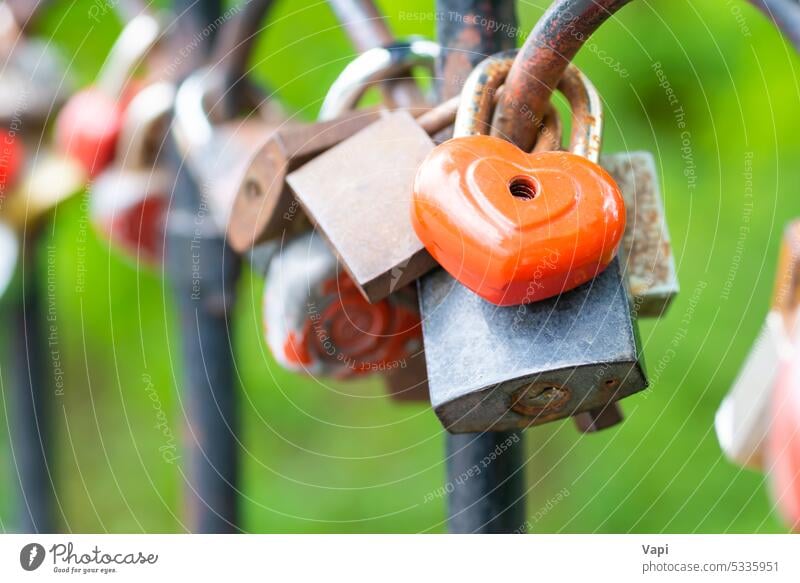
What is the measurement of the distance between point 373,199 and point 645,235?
0.50 feet

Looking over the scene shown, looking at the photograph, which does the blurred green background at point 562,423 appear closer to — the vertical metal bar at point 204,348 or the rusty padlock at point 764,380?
the vertical metal bar at point 204,348

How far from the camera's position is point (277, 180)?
2.12ft

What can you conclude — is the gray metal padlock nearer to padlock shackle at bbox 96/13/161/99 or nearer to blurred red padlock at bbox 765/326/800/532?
padlock shackle at bbox 96/13/161/99

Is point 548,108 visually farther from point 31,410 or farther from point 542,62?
point 31,410

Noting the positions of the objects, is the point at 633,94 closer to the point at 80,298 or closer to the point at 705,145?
the point at 705,145

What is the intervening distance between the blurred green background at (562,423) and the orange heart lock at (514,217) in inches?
31.9

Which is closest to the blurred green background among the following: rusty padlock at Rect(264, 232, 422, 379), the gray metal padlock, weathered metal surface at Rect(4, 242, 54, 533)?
weathered metal surface at Rect(4, 242, 54, 533)

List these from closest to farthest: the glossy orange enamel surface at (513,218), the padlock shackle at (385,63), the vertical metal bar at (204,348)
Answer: the glossy orange enamel surface at (513,218)
the padlock shackle at (385,63)
the vertical metal bar at (204,348)

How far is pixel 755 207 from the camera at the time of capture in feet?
5.28

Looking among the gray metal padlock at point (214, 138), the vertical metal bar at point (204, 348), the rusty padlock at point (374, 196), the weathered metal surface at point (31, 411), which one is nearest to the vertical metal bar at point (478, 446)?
the rusty padlock at point (374, 196)

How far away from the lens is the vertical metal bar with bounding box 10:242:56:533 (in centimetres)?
141

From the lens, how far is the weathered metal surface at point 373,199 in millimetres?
572

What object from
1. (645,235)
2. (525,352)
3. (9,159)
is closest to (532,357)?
(525,352)

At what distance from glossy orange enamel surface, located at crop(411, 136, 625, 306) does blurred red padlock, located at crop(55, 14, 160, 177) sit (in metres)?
0.74
